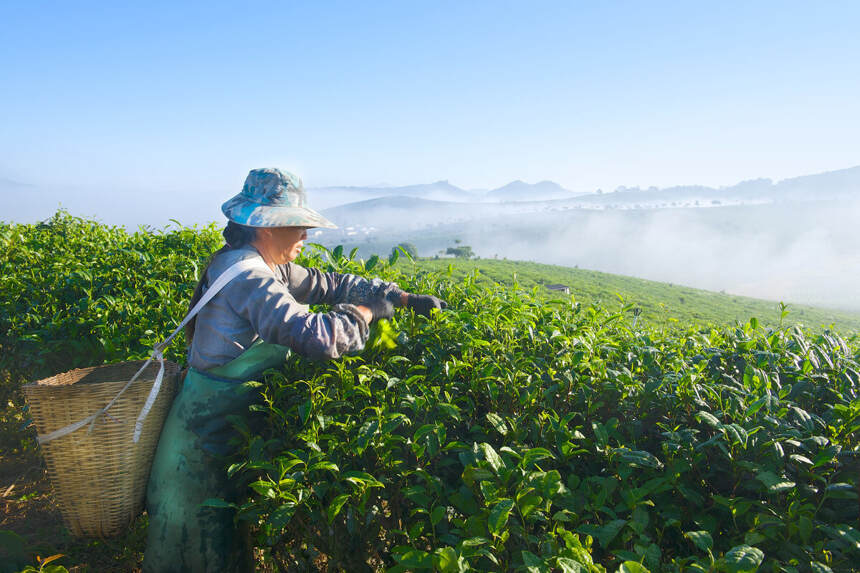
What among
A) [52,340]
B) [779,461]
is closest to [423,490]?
[779,461]

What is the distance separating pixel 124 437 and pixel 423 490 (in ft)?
5.53

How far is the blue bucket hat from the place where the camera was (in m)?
2.57

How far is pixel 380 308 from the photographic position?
255 cm

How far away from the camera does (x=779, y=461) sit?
178 cm

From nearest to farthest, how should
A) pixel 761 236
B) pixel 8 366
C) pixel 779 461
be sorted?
pixel 779 461 → pixel 8 366 → pixel 761 236

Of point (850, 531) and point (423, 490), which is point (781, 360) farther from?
point (423, 490)

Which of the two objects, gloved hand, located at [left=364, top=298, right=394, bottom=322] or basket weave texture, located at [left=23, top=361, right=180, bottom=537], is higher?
gloved hand, located at [left=364, top=298, right=394, bottom=322]

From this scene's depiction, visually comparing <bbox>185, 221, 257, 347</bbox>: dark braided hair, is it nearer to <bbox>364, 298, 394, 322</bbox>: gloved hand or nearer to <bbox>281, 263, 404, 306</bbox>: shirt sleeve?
<bbox>281, 263, 404, 306</bbox>: shirt sleeve

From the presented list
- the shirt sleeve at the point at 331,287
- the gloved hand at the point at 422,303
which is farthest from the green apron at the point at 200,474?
the gloved hand at the point at 422,303

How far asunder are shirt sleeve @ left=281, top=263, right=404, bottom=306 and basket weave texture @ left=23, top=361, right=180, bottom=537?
2.78 ft

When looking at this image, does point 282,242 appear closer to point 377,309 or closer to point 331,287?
point 331,287

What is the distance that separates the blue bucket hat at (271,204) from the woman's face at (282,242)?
4.5 inches

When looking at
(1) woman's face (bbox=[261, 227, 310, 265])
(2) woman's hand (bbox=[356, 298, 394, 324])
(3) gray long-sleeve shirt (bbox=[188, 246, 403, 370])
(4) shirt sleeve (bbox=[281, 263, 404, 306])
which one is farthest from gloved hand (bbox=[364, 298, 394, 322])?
(1) woman's face (bbox=[261, 227, 310, 265])

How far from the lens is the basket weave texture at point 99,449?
237 centimetres
